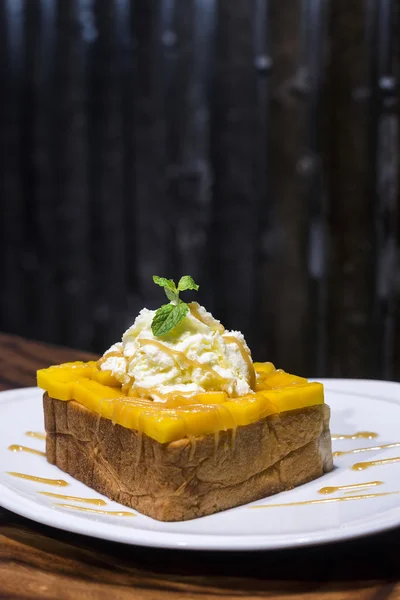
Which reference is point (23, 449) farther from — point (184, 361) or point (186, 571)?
point (186, 571)

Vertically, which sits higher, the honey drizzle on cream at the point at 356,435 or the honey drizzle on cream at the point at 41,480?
the honey drizzle on cream at the point at 356,435

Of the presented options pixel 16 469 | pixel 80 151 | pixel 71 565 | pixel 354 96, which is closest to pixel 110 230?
pixel 80 151

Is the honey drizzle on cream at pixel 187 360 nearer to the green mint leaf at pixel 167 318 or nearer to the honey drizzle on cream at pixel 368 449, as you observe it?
the green mint leaf at pixel 167 318

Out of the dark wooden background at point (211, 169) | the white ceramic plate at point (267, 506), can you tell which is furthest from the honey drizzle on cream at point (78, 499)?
the dark wooden background at point (211, 169)

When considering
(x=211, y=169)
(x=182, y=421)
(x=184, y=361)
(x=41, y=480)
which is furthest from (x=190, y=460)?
(x=211, y=169)

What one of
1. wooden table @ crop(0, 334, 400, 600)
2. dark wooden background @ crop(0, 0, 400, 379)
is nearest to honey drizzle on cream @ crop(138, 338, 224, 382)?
wooden table @ crop(0, 334, 400, 600)

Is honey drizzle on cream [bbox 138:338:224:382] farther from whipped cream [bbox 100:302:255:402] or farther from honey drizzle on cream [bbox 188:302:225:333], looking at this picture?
honey drizzle on cream [bbox 188:302:225:333]
